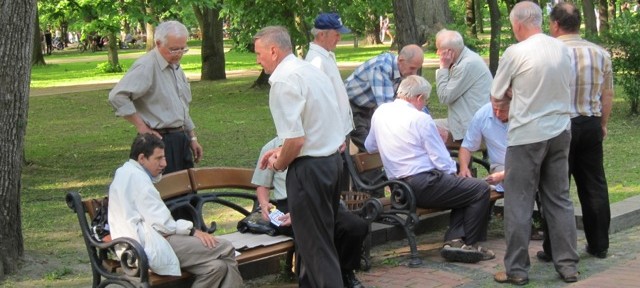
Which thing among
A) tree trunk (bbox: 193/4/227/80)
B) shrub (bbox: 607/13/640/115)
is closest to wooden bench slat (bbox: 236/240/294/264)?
shrub (bbox: 607/13/640/115)

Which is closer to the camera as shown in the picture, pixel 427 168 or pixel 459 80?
pixel 427 168

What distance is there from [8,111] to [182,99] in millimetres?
1252

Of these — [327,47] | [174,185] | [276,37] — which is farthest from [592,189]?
[174,185]

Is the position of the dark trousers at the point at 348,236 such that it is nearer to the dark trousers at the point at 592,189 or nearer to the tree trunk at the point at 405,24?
the dark trousers at the point at 592,189

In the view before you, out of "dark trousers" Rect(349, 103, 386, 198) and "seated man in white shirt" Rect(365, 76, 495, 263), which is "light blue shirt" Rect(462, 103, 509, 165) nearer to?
"seated man in white shirt" Rect(365, 76, 495, 263)

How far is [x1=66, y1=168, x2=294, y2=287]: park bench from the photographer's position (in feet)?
18.5

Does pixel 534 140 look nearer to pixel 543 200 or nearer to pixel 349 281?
pixel 543 200

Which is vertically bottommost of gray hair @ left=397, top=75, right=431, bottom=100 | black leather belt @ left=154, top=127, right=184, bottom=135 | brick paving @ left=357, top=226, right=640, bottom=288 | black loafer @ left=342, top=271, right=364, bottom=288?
brick paving @ left=357, top=226, right=640, bottom=288

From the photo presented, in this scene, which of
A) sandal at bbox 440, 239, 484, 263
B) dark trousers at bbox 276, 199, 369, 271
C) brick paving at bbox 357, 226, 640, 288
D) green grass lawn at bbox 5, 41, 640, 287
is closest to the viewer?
dark trousers at bbox 276, 199, 369, 271

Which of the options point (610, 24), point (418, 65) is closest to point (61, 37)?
point (610, 24)

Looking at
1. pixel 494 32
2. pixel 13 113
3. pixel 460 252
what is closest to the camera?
pixel 460 252

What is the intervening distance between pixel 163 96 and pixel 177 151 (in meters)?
0.43

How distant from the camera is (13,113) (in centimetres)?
746

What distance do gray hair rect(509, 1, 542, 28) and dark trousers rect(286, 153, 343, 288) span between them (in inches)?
64.7
